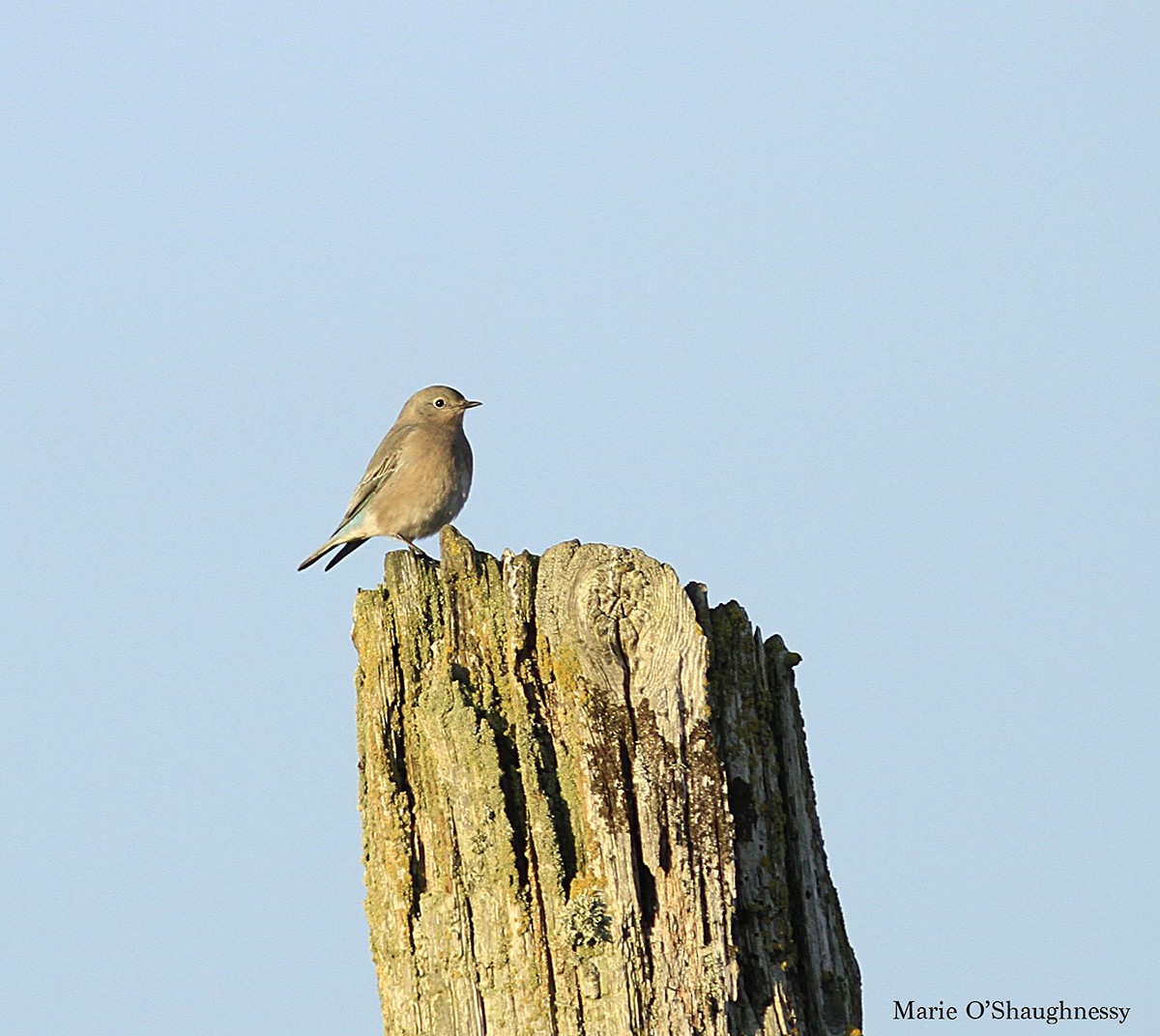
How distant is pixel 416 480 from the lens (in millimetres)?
11547

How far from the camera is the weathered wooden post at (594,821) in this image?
182 inches

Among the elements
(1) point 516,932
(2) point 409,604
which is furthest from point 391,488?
(1) point 516,932

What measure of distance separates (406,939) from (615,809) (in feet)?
3.03

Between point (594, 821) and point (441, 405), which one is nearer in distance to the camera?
point (594, 821)

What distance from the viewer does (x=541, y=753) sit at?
4961 millimetres

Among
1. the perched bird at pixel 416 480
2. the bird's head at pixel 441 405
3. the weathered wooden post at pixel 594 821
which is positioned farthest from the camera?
the bird's head at pixel 441 405

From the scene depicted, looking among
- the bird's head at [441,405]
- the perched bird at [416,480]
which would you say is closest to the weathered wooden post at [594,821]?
the perched bird at [416,480]

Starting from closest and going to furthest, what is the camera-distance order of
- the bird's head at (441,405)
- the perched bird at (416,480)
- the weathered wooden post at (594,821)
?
the weathered wooden post at (594,821)
the perched bird at (416,480)
the bird's head at (441,405)

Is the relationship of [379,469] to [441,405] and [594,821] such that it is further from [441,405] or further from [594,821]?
[594,821]

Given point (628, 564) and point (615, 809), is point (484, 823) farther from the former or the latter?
point (628, 564)

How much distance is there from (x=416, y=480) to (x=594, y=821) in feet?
23.2

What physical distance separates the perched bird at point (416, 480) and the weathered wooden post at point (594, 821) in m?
6.19

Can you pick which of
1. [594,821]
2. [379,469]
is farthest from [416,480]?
[594,821]

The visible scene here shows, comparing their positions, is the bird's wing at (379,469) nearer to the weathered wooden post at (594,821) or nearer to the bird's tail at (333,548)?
the bird's tail at (333,548)
